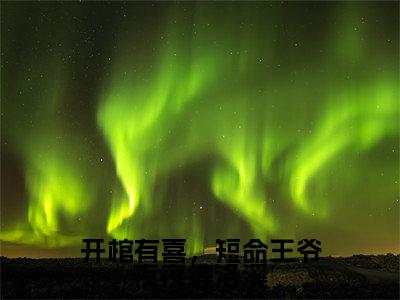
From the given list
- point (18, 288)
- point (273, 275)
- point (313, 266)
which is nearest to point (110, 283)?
point (18, 288)

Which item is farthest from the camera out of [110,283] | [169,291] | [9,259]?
[9,259]

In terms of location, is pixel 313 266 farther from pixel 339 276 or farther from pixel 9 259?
pixel 9 259

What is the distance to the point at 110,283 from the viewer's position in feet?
153

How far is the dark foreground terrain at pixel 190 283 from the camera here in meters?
44.3

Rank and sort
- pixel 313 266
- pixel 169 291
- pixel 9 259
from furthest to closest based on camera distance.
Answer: pixel 9 259, pixel 313 266, pixel 169 291

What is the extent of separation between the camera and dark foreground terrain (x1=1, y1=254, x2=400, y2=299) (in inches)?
1745

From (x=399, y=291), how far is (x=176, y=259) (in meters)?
18.8

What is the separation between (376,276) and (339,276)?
471cm

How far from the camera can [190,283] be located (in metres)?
45.9

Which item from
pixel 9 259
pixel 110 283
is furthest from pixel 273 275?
pixel 9 259

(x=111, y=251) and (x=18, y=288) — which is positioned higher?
(x=111, y=251)

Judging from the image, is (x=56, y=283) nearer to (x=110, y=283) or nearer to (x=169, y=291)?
(x=110, y=283)

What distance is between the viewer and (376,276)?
54.2m

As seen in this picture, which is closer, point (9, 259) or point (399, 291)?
point (399, 291)
